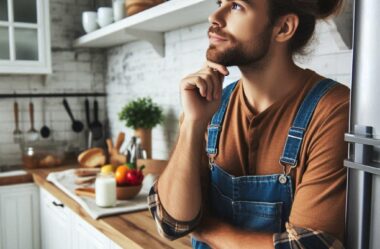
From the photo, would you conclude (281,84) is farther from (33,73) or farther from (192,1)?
(33,73)

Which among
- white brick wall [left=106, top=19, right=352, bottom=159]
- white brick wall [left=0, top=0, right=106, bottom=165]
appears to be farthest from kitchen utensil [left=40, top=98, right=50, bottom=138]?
white brick wall [left=106, top=19, right=352, bottom=159]

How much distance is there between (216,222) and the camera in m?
1.08

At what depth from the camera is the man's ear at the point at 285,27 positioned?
1008 mm

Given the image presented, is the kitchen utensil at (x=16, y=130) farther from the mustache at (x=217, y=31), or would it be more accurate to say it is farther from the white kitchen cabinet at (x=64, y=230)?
the mustache at (x=217, y=31)

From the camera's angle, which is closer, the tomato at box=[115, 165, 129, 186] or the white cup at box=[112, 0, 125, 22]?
the tomato at box=[115, 165, 129, 186]

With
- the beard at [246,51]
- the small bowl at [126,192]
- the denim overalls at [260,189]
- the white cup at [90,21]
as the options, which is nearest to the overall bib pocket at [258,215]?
the denim overalls at [260,189]

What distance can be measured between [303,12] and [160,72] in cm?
171

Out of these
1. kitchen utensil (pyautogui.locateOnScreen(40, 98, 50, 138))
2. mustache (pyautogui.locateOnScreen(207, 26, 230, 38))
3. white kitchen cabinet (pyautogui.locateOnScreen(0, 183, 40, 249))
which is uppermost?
mustache (pyautogui.locateOnScreen(207, 26, 230, 38))

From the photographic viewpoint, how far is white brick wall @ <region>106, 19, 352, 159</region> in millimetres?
2301

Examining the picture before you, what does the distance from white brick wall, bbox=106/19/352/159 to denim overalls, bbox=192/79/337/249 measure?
0.61 metres

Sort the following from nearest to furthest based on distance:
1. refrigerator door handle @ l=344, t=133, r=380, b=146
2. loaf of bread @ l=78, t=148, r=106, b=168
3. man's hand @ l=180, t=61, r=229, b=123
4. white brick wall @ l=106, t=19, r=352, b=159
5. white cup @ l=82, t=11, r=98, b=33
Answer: refrigerator door handle @ l=344, t=133, r=380, b=146
man's hand @ l=180, t=61, r=229, b=123
white brick wall @ l=106, t=19, r=352, b=159
loaf of bread @ l=78, t=148, r=106, b=168
white cup @ l=82, t=11, r=98, b=33

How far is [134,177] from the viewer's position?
195cm

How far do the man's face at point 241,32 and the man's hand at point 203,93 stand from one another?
0.21 ft

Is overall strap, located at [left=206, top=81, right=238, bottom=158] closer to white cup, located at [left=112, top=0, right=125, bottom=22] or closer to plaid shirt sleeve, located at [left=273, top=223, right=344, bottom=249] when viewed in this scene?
plaid shirt sleeve, located at [left=273, top=223, right=344, bottom=249]
